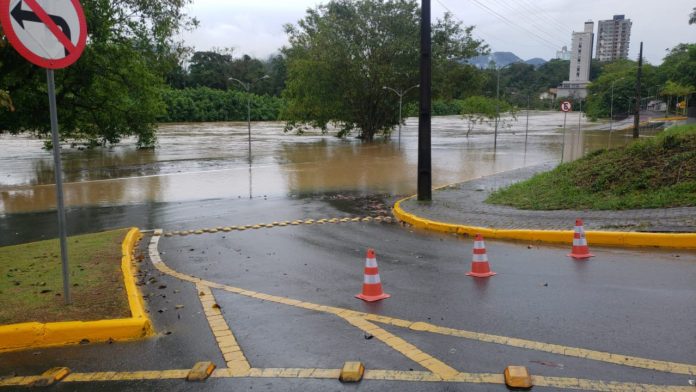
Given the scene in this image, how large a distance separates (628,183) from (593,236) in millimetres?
4028

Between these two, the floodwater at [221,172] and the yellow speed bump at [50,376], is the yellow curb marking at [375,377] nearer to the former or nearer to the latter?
the yellow speed bump at [50,376]

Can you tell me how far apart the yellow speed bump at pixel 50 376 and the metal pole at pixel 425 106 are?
1038cm

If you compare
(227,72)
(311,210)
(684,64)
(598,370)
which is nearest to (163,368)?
(598,370)

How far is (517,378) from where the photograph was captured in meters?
3.68

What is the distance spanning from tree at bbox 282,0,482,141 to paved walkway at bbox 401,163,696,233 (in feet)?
91.6

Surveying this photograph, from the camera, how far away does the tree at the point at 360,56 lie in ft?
133

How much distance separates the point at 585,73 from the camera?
163m

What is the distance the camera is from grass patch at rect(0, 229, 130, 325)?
17.1ft

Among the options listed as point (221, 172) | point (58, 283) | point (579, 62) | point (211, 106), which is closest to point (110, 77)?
point (221, 172)

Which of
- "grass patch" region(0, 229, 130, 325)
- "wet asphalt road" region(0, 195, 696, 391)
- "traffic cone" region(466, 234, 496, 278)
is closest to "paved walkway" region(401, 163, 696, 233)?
"wet asphalt road" region(0, 195, 696, 391)

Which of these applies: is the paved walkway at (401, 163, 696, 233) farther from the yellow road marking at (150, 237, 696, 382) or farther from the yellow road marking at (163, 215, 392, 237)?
the yellow road marking at (150, 237, 696, 382)

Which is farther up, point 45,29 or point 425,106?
point 45,29

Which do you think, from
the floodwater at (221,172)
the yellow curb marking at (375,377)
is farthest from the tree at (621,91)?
the yellow curb marking at (375,377)

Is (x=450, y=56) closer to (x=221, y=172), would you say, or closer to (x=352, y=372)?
(x=221, y=172)
